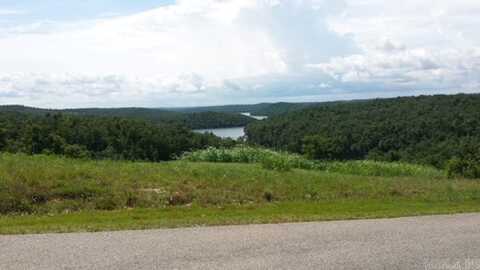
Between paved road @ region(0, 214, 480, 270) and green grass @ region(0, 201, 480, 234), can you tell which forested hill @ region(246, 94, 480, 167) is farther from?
paved road @ region(0, 214, 480, 270)

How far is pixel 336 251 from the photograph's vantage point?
25.5 feet

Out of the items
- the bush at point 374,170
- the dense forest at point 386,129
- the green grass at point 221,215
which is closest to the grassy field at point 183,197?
the green grass at point 221,215

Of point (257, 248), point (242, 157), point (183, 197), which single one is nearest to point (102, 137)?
point (242, 157)

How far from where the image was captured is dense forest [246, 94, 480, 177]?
5972 cm

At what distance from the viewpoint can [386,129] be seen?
7231cm

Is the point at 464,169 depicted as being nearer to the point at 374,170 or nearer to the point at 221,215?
the point at 374,170

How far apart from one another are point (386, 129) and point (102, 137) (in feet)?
131

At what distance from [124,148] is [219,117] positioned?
76.7m

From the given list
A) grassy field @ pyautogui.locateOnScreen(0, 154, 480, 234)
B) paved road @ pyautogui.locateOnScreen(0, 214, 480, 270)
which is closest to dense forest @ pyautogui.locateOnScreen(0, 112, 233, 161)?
grassy field @ pyautogui.locateOnScreen(0, 154, 480, 234)

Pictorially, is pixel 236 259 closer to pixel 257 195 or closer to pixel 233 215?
pixel 233 215

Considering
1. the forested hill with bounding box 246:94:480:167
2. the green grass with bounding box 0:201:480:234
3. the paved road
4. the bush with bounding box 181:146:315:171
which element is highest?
the paved road

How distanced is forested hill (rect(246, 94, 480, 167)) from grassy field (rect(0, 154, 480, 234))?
109 ft

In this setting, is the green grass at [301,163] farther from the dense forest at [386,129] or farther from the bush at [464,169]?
the dense forest at [386,129]

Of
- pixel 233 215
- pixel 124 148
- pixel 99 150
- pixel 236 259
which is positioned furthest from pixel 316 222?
pixel 124 148
